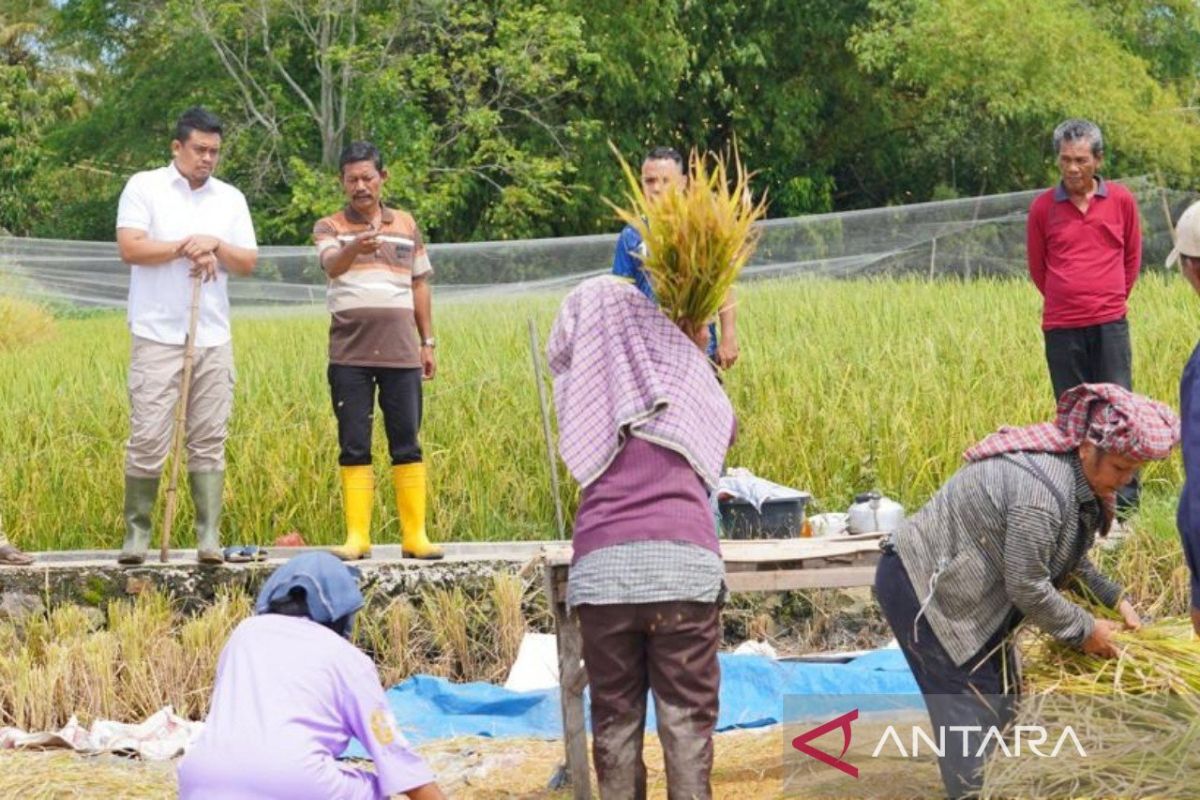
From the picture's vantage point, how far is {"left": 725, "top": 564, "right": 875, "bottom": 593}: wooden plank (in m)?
5.37

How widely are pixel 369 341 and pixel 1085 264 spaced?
2.75 m

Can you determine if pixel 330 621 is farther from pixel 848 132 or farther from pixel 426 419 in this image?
pixel 848 132

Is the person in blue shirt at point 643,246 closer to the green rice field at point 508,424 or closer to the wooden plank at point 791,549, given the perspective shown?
the wooden plank at point 791,549

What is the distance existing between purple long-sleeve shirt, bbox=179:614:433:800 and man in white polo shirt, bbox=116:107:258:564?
3.34 m

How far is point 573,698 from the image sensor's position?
5.20 m

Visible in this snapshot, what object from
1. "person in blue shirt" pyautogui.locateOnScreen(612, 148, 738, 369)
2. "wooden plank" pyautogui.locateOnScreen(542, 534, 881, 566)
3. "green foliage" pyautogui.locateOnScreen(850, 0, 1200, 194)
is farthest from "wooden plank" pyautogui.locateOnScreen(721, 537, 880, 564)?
"green foliage" pyautogui.locateOnScreen(850, 0, 1200, 194)

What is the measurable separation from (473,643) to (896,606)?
9.34ft

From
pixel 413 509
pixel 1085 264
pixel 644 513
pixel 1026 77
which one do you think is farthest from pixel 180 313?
pixel 1026 77

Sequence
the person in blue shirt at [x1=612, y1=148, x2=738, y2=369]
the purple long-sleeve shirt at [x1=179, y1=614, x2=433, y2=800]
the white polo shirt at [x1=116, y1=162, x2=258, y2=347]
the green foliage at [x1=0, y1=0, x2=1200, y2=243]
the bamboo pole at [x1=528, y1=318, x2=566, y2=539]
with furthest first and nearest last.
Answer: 1. the green foliage at [x1=0, y1=0, x2=1200, y2=243]
2. the bamboo pole at [x1=528, y1=318, x2=566, y2=539]
3. the white polo shirt at [x1=116, y1=162, x2=258, y2=347]
4. the person in blue shirt at [x1=612, y1=148, x2=738, y2=369]
5. the purple long-sleeve shirt at [x1=179, y1=614, x2=433, y2=800]

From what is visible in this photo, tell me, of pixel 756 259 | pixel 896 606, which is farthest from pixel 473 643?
pixel 756 259

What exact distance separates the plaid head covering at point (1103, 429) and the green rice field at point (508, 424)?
3546 millimetres

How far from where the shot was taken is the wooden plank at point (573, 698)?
5.14 meters

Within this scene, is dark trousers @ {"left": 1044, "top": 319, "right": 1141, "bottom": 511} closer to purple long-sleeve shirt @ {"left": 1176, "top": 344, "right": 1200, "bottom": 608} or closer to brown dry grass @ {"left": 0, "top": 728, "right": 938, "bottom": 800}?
brown dry grass @ {"left": 0, "top": 728, "right": 938, "bottom": 800}

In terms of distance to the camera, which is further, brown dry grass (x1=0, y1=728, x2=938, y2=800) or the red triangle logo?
brown dry grass (x1=0, y1=728, x2=938, y2=800)
